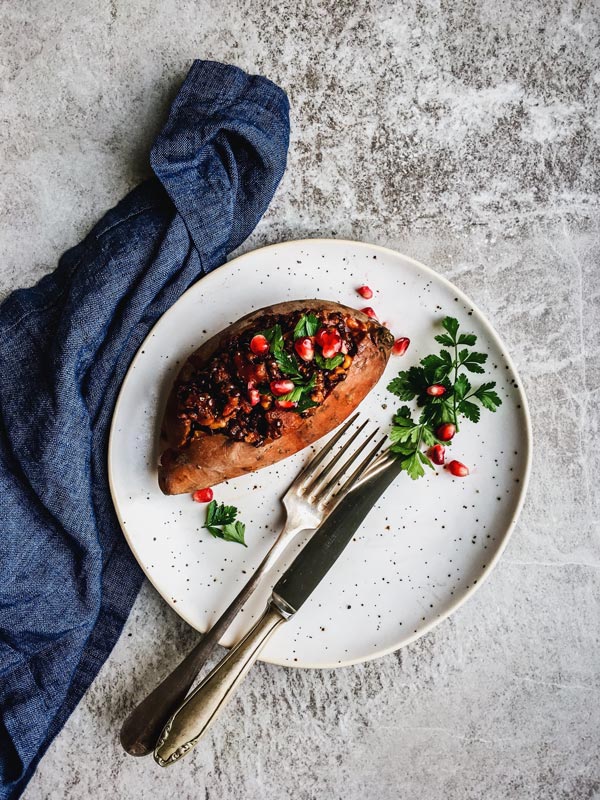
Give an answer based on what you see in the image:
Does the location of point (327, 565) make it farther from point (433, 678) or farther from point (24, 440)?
point (24, 440)

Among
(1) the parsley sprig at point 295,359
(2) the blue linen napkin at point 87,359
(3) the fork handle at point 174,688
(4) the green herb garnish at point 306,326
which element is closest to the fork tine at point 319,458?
(3) the fork handle at point 174,688

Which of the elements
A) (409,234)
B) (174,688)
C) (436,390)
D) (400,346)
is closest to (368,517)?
(436,390)

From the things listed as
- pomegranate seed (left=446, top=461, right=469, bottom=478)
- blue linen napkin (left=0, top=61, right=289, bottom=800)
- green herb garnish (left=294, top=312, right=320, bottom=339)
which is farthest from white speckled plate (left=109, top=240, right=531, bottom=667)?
green herb garnish (left=294, top=312, right=320, bottom=339)

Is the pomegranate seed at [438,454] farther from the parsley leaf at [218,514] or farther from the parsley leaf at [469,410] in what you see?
the parsley leaf at [218,514]

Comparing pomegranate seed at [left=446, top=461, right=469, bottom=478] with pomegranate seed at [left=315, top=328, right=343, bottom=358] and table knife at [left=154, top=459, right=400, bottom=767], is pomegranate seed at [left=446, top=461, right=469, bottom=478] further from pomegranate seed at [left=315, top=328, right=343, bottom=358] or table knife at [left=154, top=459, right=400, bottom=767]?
pomegranate seed at [left=315, top=328, right=343, bottom=358]

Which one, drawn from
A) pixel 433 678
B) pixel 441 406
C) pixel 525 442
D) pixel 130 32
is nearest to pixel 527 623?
pixel 433 678

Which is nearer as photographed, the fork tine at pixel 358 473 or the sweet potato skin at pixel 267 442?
the sweet potato skin at pixel 267 442

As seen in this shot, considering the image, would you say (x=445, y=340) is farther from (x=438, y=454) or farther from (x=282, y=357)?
(x=282, y=357)
